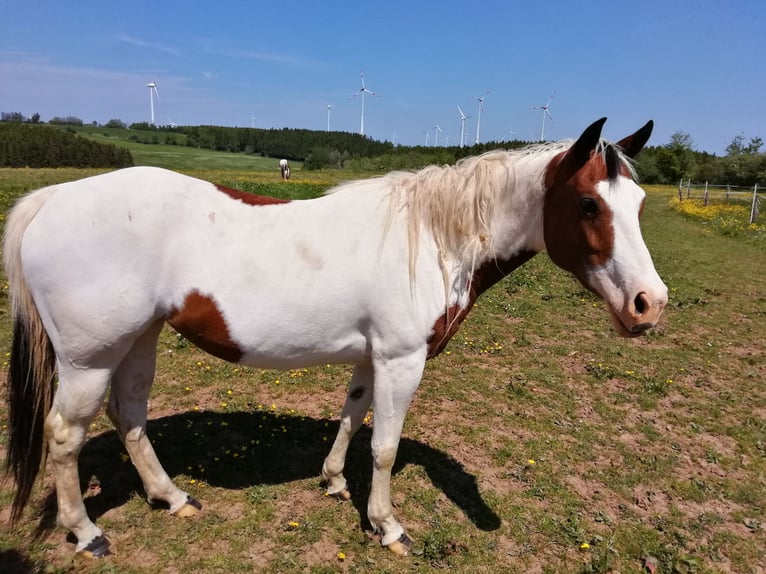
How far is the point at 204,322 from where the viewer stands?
269cm

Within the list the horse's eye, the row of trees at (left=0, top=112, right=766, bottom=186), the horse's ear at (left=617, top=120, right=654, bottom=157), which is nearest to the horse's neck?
the horse's eye

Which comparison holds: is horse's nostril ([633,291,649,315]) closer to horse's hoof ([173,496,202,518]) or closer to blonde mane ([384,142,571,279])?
blonde mane ([384,142,571,279])

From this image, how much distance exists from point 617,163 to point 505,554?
8.81ft

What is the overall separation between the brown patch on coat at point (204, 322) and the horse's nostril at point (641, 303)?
225 centimetres

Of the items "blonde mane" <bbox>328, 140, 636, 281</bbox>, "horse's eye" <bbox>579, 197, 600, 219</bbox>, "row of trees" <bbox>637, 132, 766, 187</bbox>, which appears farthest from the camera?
"row of trees" <bbox>637, 132, 766, 187</bbox>

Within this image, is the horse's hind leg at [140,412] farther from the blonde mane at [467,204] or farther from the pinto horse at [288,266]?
the blonde mane at [467,204]

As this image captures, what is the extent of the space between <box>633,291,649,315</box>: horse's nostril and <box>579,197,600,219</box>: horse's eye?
1.57 feet

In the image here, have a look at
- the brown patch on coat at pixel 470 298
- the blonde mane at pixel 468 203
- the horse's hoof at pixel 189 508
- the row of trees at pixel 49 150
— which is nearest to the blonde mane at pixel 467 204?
the blonde mane at pixel 468 203

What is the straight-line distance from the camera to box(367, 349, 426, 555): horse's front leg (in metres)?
2.83

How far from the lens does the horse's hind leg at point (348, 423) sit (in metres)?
3.44

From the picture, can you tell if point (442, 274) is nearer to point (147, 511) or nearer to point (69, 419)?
point (69, 419)

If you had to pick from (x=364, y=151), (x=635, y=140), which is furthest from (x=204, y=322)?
(x=364, y=151)

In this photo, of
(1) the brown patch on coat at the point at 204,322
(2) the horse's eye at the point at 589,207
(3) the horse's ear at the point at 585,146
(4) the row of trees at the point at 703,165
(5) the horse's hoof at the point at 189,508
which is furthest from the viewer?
(4) the row of trees at the point at 703,165

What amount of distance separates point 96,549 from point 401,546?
2012 millimetres
